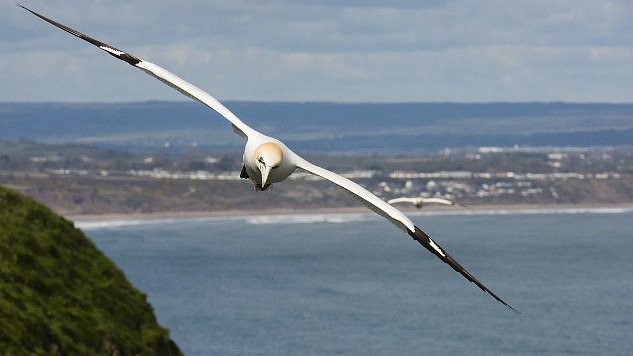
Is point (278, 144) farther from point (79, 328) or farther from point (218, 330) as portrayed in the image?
point (218, 330)

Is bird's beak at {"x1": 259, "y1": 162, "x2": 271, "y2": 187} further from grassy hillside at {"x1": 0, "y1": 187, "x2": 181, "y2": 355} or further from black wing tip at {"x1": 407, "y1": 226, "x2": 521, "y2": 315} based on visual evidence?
grassy hillside at {"x1": 0, "y1": 187, "x2": 181, "y2": 355}

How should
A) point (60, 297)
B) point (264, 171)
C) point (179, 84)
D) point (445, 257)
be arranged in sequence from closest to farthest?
point (264, 171), point (445, 257), point (179, 84), point (60, 297)

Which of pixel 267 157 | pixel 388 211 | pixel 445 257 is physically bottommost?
pixel 445 257

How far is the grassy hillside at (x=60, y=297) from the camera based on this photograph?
1505 inches

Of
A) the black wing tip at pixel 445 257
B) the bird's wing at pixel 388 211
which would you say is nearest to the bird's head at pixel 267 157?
the bird's wing at pixel 388 211

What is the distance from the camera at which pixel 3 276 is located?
42000mm

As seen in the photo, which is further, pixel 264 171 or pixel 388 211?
pixel 388 211

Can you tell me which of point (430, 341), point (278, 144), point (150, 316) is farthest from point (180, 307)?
point (278, 144)

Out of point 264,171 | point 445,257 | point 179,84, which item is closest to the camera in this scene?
point 264,171

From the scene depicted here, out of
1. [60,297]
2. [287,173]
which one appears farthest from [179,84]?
[60,297]

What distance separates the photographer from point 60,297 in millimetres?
44062

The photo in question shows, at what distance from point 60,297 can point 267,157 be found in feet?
84.8

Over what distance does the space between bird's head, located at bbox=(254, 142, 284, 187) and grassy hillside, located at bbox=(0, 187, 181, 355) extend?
1737cm

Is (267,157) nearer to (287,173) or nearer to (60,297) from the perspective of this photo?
(287,173)
